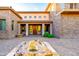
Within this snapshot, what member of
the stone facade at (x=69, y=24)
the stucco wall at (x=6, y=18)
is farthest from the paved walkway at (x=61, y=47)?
the stone facade at (x=69, y=24)

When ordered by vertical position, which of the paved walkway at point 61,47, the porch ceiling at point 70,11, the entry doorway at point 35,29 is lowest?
the paved walkway at point 61,47

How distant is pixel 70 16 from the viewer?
8.76 meters

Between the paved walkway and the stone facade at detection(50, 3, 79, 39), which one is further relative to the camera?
the stone facade at detection(50, 3, 79, 39)

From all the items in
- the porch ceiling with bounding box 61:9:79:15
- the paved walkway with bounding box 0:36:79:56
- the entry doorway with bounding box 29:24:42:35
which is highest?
the porch ceiling with bounding box 61:9:79:15

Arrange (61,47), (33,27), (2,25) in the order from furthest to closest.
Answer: (33,27) < (2,25) < (61,47)

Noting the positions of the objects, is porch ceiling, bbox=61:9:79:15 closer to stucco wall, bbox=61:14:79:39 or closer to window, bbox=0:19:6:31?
stucco wall, bbox=61:14:79:39

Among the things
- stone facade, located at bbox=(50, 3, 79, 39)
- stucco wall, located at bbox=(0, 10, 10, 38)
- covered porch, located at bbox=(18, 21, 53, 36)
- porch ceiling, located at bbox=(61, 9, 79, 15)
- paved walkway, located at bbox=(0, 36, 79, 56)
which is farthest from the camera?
covered porch, located at bbox=(18, 21, 53, 36)

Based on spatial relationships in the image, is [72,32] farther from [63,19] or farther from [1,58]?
[1,58]

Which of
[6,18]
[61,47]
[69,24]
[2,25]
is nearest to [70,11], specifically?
[69,24]

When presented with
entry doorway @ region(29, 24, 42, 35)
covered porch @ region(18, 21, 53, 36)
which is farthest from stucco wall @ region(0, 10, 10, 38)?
entry doorway @ region(29, 24, 42, 35)

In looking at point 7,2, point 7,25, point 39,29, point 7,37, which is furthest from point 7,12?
point 7,2

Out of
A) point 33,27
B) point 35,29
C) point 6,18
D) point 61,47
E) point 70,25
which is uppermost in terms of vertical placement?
point 6,18

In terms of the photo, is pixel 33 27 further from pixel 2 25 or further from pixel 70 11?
pixel 70 11

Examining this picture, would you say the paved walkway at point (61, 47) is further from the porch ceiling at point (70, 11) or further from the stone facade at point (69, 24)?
the porch ceiling at point (70, 11)
